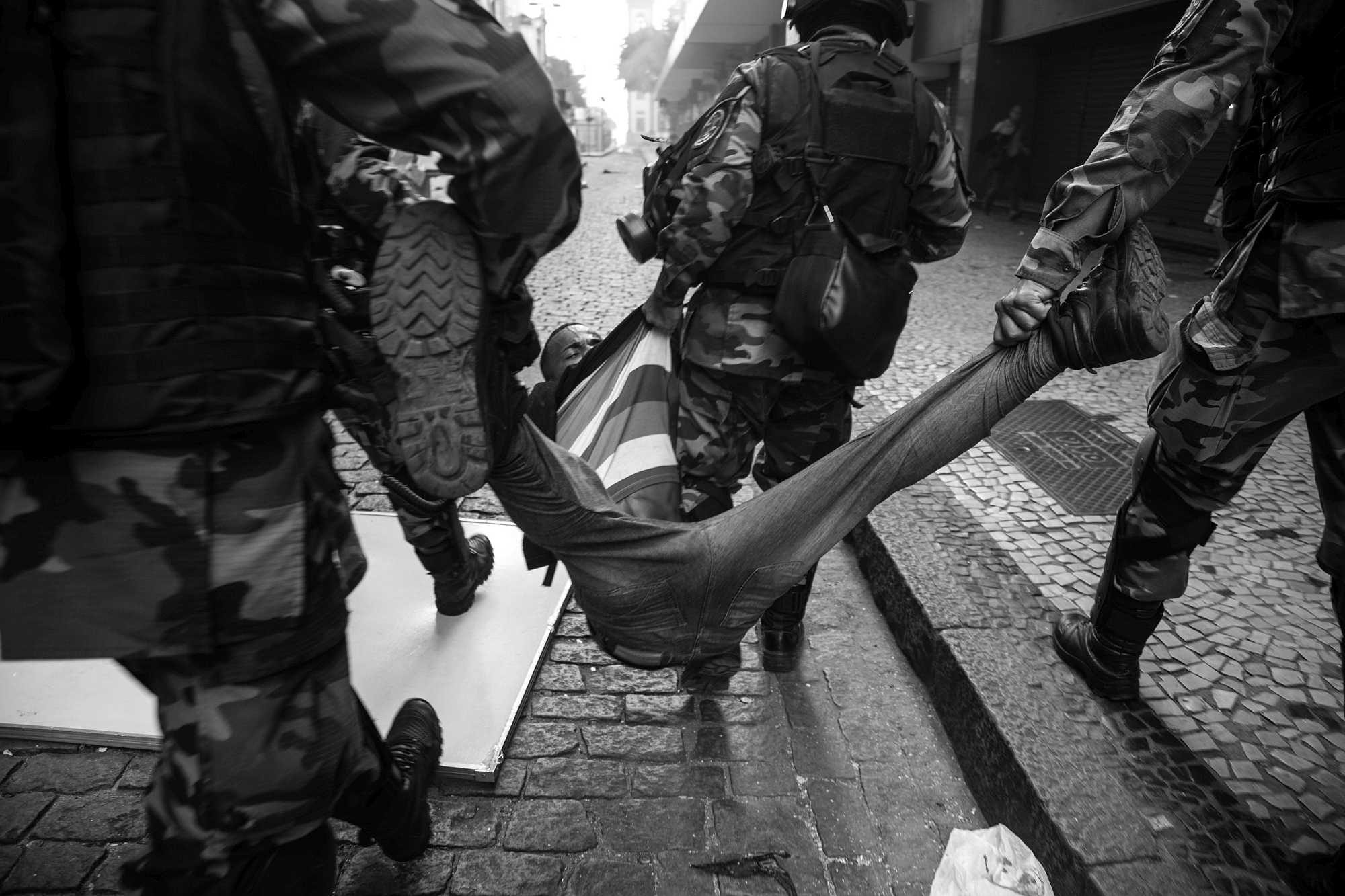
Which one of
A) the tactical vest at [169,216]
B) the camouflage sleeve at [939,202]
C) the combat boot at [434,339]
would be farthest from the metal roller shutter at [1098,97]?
the tactical vest at [169,216]

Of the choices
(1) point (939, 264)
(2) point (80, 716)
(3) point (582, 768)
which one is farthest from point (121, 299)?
(1) point (939, 264)

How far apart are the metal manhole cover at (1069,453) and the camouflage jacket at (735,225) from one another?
151 cm

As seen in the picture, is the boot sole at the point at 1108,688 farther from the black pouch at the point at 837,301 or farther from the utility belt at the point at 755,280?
the utility belt at the point at 755,280

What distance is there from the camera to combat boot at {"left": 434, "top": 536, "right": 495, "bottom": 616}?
→ 9.34 ft

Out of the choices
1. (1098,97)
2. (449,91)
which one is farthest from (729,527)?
(1098,97)

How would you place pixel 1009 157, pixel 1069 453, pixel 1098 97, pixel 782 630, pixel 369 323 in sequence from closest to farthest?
pixel 369 323 < pixel 782 630 < pixel 1069 453 < pixel 1098 97 < pixel 1009 157

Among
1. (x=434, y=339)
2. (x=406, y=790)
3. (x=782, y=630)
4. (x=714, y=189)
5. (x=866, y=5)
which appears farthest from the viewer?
(x=782, y=630)

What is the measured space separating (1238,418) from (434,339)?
1.82m

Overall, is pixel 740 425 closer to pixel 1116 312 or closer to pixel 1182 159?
pixel 1116 312

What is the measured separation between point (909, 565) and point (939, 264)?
6965mm

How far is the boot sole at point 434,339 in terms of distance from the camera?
1258 mm

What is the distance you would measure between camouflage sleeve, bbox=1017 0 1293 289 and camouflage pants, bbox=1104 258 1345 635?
324 millimetres

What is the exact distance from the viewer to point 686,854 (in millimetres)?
2031

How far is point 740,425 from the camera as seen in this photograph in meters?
2.59
